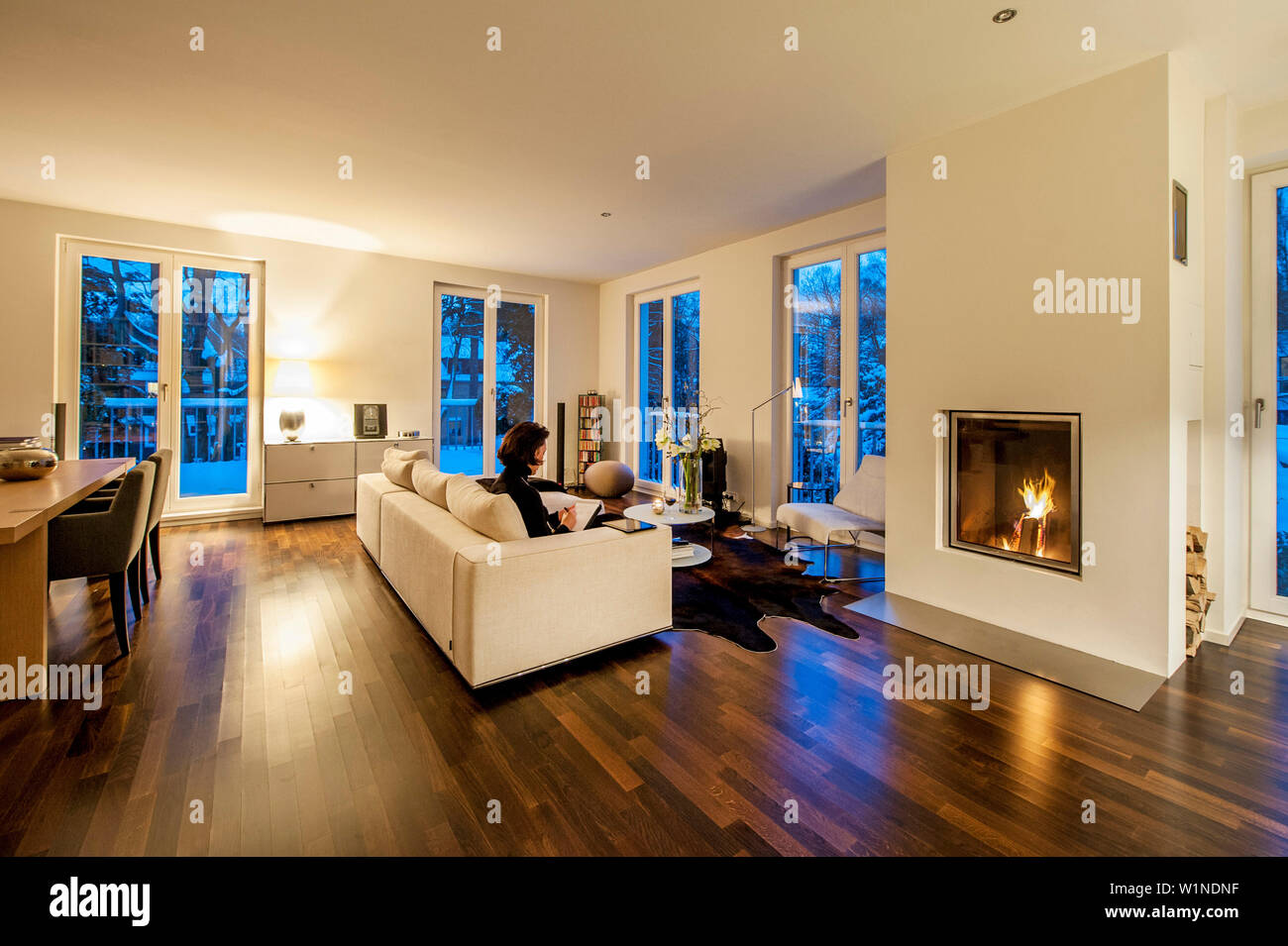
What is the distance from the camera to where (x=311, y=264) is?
6.26 metres

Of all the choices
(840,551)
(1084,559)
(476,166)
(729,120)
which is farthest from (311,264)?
(1084,559)

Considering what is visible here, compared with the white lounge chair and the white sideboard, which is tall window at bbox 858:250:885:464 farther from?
the white sideboard

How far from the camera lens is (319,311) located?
637 centimetres

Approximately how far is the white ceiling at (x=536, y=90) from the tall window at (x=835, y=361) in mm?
629

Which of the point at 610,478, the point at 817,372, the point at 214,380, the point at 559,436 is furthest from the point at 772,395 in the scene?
the point at 214,380

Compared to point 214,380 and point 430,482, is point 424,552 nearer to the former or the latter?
point 430,482

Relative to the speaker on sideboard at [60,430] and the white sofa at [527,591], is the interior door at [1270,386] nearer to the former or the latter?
the white sofa at [527,591]

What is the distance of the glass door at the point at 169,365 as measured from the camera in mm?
5398

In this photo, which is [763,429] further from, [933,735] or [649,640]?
[933,735]

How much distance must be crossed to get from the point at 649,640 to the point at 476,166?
11.2 ft

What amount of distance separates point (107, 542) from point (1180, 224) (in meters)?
5.23

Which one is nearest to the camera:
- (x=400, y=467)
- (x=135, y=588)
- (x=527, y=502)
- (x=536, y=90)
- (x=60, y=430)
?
(x=527, y=502)

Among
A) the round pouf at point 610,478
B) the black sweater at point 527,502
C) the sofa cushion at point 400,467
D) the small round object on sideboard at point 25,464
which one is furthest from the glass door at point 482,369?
the black sweater at point 527,502

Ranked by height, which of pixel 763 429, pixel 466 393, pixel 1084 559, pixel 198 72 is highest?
pixel 198 72
